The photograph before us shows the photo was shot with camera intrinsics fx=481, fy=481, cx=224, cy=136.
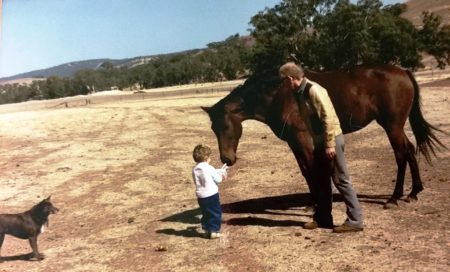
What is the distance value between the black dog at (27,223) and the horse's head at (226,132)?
2378 mm

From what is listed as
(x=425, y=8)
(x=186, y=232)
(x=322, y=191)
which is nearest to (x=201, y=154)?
(x=186, y=232)

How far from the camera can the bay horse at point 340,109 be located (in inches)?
266

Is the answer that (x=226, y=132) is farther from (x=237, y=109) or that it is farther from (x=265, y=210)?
Result: (x=265, y=210)

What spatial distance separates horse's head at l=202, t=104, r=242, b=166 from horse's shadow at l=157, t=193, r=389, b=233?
1.09 meters

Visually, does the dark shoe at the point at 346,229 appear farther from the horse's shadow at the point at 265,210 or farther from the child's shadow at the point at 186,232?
the child's shadow at the point at 186,232

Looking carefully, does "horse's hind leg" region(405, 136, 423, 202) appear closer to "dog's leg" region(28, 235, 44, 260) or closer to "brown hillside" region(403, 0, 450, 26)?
"dog's leg" region(28, 235, 44, 260)

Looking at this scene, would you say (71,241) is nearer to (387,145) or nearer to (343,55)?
(387,145)

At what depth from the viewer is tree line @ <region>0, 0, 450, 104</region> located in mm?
32219

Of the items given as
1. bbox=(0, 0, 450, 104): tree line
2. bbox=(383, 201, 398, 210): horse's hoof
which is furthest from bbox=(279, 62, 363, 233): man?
bbox=(0, 0, 450, 104): tree line

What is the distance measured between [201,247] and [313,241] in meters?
1.43

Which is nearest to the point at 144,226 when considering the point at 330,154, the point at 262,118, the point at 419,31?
the point at 262,118

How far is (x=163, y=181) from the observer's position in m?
10.4

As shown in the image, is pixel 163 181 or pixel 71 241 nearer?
pixel 71 241

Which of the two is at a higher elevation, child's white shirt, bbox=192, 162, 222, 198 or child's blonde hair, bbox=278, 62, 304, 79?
child's blonde hair, bbox=278, 62, 304, 79
